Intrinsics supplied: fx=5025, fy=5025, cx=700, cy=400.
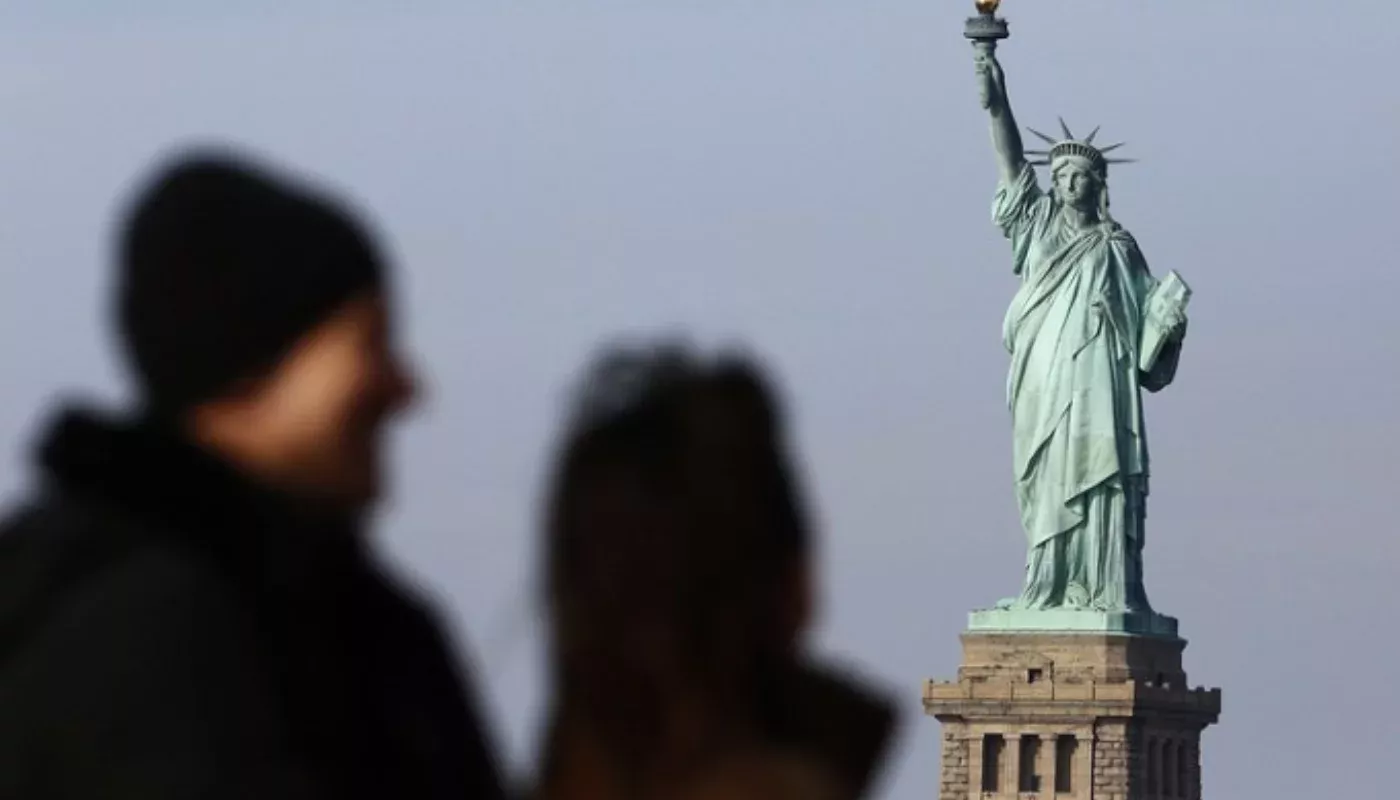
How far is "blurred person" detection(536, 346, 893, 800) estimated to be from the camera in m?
4.29

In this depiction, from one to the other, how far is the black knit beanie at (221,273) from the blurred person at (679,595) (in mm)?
262

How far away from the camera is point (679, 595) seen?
4.28 m

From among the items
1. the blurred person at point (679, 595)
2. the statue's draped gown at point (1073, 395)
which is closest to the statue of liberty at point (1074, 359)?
the statue's draped gown at point (1073, 395)

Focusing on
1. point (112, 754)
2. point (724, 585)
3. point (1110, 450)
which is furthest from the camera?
point (1110, 450)

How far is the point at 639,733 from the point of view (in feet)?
14.2

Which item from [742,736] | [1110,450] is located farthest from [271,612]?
[1110,450]

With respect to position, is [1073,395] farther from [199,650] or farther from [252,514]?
[199,650]

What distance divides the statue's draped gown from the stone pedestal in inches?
23.7

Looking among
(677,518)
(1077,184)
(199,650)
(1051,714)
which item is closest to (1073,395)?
(1077,184)

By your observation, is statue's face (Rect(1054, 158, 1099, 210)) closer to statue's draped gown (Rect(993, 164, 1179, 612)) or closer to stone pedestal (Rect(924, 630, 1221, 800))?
statue's draped gown (Rect(993, 164, 1179, 612))

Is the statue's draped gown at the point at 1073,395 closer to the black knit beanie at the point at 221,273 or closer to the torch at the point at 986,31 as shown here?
the torch at the point at 986,31

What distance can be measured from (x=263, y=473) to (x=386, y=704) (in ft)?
0.74

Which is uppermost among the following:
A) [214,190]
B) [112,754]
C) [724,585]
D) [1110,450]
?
[1110,450]

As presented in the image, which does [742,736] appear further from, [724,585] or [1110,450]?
[1110,450]
